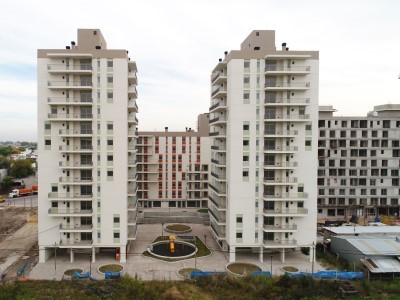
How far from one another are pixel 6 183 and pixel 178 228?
59.8 m

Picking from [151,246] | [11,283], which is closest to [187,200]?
[151,246]

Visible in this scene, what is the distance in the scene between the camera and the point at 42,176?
40.8m

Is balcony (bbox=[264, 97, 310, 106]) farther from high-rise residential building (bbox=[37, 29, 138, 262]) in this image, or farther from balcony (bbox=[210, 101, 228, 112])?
high-rise residential building (bbox=[37, 29, 138, 262])

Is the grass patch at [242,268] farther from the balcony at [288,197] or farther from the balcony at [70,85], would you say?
the balcony at [70,85]

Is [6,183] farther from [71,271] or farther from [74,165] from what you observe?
[71,271]

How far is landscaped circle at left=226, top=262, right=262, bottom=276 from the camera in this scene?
39166 millimetres

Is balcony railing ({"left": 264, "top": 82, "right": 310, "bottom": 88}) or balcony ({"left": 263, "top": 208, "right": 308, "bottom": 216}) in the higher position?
balcony railing ({"left": 264, "top": 82, "right": 310, "bottom": 88})

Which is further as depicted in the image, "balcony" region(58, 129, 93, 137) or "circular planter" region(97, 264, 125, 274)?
"balcony" region(58, 129, 93, 137)

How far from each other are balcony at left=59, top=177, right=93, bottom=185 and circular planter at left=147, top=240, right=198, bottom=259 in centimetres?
1275

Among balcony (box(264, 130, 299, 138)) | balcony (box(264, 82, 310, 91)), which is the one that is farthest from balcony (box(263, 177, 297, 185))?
balcony (box(264, 82, 310, 91))

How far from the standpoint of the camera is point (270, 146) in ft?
141

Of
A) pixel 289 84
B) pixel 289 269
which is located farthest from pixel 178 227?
pixel 289 84

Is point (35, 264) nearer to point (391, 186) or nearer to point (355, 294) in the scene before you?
point (355, 294)

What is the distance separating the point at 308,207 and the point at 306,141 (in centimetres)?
859
